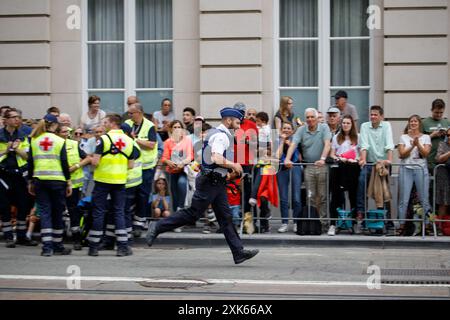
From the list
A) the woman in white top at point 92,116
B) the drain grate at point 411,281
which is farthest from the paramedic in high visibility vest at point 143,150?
the drain grate at point 411,281

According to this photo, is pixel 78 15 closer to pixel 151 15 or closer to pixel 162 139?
pixel 151 15

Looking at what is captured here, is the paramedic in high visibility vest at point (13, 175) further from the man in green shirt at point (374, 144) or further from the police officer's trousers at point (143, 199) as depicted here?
the man in green shirt at point (374, 144)

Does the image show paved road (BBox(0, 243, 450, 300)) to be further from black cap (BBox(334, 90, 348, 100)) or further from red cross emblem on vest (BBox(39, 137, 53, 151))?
black cap (BBox(334, 90, 348, 100))

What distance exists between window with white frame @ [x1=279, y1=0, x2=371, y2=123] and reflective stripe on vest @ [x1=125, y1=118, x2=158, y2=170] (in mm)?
4045

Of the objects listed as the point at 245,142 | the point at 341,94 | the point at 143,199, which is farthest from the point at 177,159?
the point at 341,94

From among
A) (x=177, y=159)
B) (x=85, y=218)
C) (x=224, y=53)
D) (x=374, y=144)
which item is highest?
(x=224, y=53)

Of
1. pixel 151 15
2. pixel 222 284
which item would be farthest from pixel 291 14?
pixel 222 284

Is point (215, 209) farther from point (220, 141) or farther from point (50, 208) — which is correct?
point (50, 208)

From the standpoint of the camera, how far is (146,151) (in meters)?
15.8

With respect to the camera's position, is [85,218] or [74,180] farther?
[74,180]

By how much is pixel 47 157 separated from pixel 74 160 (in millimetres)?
1402

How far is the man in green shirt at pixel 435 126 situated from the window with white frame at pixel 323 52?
7.35 feet

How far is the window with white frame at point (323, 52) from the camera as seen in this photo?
1902 centimetres

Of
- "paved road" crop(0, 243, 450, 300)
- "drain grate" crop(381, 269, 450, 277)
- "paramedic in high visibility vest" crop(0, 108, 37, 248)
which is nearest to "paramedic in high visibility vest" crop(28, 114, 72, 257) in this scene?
"paved road" crop(0, 243, 450, 300)
